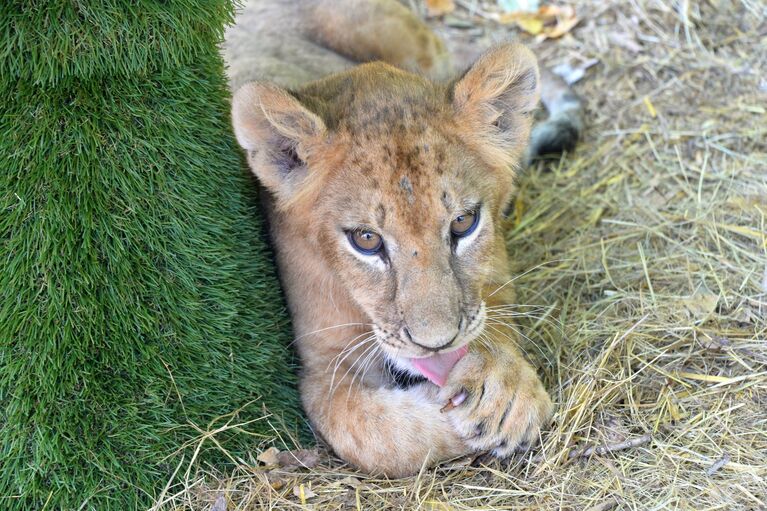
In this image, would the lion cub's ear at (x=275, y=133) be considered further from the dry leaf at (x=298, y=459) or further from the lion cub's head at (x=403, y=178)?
the dry leaf at (x=298, y=459)

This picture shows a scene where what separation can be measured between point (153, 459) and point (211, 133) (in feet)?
4.12

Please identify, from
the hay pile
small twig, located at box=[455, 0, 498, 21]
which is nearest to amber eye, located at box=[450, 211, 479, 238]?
the hay pile

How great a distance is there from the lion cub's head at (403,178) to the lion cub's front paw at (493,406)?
237mm

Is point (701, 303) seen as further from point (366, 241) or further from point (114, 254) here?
point (114, 254)

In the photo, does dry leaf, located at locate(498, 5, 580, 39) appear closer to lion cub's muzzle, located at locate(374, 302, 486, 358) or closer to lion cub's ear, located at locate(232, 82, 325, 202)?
lion cub's ear, located at locate(232, 82, 325, 202)

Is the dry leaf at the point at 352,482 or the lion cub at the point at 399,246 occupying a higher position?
the lion cub at the point at 399,246

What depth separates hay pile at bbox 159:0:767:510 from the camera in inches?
122

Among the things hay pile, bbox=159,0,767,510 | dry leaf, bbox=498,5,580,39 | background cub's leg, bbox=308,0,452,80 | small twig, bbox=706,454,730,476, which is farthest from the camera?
dry leaf, bbox=498,5,580,39

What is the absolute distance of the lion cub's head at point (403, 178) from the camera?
3016 mm

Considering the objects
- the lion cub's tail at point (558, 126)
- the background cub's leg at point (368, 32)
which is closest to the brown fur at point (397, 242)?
the background cub's leg at point (368, 32)

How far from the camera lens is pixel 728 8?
5.70 meters

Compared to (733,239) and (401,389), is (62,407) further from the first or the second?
(733,239)

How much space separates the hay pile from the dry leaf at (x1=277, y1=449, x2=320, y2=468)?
67 millimetres

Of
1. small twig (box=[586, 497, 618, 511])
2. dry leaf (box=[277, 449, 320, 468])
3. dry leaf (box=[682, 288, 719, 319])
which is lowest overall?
dry leaf (box=[277, 449, 320, 468])
